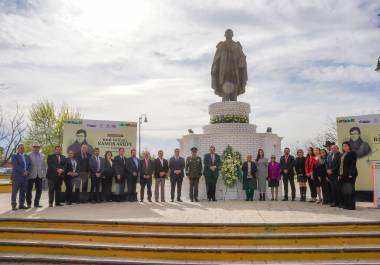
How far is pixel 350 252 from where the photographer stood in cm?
619

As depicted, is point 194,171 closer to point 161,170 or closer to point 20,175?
point 161,170

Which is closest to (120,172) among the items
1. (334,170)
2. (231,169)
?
(231,169)

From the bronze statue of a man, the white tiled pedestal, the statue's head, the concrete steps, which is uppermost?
the statue's head

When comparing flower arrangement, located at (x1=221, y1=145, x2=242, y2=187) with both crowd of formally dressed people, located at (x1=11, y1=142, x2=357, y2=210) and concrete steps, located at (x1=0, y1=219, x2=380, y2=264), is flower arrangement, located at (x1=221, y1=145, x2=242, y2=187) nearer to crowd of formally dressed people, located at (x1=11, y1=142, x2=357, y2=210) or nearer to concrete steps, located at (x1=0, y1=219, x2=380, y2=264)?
crowd of formally dressed people, located at (x1=11, y1=142, x2=357, y2=210)

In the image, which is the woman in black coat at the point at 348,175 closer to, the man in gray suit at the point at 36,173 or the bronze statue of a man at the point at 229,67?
the bronze statue of a man at the point at 229,67

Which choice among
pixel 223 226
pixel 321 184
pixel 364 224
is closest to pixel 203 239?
pixel 223 226

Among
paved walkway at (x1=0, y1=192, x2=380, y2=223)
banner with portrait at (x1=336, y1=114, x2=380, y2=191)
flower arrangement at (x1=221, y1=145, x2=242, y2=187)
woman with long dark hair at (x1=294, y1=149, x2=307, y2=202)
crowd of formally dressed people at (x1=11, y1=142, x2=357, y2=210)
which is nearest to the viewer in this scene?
paved walkway at (x1=0, y1=192, x2=380, y2=223)

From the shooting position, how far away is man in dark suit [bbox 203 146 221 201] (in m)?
11.6

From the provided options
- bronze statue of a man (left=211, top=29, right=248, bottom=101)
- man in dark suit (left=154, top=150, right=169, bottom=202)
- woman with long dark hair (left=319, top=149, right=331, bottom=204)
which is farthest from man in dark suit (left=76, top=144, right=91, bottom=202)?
woman with long dark hair (left=319, top=149, right=331, bottom=204)

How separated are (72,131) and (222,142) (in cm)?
498

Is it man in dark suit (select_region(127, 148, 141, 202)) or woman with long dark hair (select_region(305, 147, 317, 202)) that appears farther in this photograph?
man in dark suit (select_region(127, 148, 141, 202))

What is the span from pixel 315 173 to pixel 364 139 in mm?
2231

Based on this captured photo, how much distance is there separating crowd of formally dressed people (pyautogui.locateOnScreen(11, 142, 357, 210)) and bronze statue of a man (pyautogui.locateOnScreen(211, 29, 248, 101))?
3515 millimetres

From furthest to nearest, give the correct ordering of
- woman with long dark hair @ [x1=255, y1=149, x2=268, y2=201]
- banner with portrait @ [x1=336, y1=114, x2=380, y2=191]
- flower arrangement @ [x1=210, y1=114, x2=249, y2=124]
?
flower arrangement @ [x1=210, y1=114, x2=249, y2=124] → woman with long dark hair @ [x1=255, y1=149, x2=268, y2=201] → banner with portrait @ [x1=336, y1=114, x2=380, y2=191]
